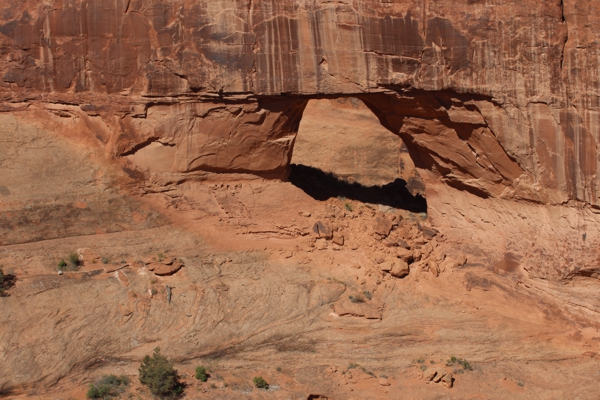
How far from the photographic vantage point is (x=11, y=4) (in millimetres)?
16891

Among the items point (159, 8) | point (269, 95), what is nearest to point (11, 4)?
point (159, 8)

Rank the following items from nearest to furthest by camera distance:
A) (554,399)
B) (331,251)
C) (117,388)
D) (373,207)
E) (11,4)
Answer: (117,388), (554,399), (11,4), (331,251), (373,207)

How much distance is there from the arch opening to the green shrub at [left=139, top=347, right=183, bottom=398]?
6.76 metres

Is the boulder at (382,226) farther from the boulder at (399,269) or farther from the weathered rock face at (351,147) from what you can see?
the weathered rock face at (351,147)

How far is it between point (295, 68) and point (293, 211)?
10.6ft

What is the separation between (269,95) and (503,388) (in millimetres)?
7554

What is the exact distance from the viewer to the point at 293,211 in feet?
60.7

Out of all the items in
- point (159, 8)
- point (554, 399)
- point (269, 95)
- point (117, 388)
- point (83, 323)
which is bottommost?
point (554, 399)

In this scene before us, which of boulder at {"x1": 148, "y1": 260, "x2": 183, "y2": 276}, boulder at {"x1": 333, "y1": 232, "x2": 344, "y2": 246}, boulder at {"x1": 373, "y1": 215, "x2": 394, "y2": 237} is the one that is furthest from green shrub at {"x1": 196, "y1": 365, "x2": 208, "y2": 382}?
boulder at {"x1": 373, "y1": 215, "x2": 394, "y2": 237}

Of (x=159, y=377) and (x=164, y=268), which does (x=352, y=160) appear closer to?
(x=164, y=268)

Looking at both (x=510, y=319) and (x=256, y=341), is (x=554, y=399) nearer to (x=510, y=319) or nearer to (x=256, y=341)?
(x=510, y=319)

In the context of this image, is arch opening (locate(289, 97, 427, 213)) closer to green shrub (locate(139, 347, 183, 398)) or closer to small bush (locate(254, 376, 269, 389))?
small bush (locate(254, 376, 269, 389))

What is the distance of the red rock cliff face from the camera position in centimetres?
1681

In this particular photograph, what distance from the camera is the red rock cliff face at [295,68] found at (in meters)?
16.8
